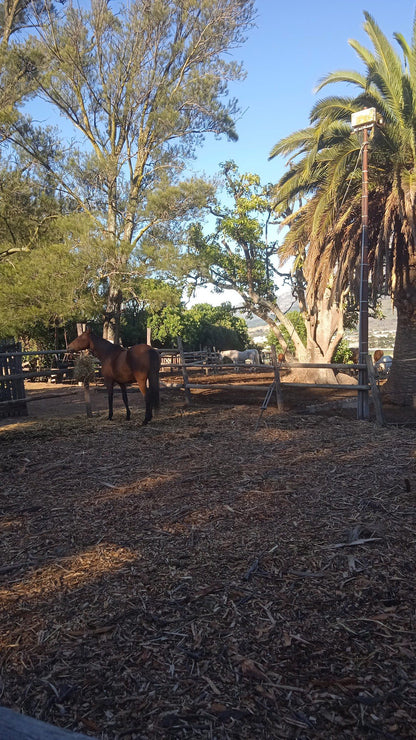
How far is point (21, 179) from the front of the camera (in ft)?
57.6

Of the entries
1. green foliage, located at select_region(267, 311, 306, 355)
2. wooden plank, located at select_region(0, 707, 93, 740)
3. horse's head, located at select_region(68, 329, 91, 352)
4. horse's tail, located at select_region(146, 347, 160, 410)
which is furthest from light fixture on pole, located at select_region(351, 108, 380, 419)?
green foliage, located at select_region(267, 311, 306, 355)

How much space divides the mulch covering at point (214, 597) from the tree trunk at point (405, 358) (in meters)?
6.41

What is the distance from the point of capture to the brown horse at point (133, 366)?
864 centimetres

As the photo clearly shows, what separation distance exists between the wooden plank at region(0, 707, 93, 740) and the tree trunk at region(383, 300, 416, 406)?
11237 millimetres

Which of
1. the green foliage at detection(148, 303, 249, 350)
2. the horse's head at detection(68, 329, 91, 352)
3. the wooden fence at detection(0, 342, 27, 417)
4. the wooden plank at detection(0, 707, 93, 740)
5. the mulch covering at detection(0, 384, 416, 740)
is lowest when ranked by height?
the mulch covering at detection(0, 384, 416, 740)

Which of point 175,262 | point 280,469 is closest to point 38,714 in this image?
point 280,469

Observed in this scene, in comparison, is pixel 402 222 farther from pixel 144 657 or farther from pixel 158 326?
pixel 158 326

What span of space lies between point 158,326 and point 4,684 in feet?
83.7

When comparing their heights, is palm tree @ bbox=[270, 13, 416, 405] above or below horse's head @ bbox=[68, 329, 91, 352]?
above

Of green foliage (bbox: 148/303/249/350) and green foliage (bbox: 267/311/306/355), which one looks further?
green foliage (bbox: 267/311/306/355)

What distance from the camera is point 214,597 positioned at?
284cm

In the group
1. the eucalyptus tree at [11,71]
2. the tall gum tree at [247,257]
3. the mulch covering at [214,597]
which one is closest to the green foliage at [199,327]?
the tall gum tree at [247,257]

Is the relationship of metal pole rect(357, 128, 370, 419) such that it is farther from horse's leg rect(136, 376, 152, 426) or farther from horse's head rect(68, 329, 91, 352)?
horse's head rect(68, 329, 91, 352)

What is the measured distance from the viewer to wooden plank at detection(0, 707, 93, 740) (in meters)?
1.18
